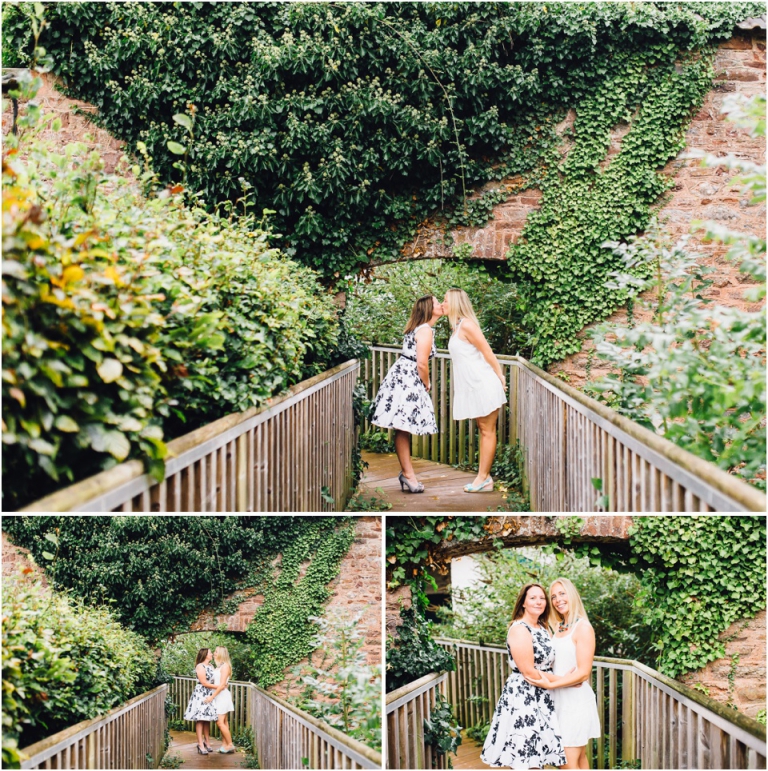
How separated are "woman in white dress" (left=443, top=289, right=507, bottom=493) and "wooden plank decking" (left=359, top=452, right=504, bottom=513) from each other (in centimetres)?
44

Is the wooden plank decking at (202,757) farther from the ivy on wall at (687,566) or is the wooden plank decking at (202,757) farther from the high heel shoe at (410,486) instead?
the ivy on wall at (687,566)

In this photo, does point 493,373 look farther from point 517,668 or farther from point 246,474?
point 246,474

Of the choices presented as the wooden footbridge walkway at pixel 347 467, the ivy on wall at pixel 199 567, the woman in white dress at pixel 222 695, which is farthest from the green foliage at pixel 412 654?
the woman in white dress at pixel 222 695

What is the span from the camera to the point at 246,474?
3.29 meters

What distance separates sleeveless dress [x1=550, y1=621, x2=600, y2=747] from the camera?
4348 mm

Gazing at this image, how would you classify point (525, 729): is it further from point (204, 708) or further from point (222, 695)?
point (222, 695)

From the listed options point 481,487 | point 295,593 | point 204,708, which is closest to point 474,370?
point 481,487

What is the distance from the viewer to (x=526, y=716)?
4.27m

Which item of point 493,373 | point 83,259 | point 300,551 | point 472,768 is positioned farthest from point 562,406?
point 300,551

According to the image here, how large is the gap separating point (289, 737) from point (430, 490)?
2.43 m

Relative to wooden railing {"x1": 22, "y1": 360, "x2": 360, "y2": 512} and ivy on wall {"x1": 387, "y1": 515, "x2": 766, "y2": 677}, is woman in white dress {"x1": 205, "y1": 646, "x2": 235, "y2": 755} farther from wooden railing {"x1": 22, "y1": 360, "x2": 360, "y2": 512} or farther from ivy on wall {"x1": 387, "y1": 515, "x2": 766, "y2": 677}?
ivy on wall {"x1": 387, "y1": 515, "x2": 766, "y2": 677}

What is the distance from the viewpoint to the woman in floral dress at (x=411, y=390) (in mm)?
5918

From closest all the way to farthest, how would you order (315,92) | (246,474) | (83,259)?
(83,259) < (246,474) < (315,92)

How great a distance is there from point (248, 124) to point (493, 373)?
353 cm
